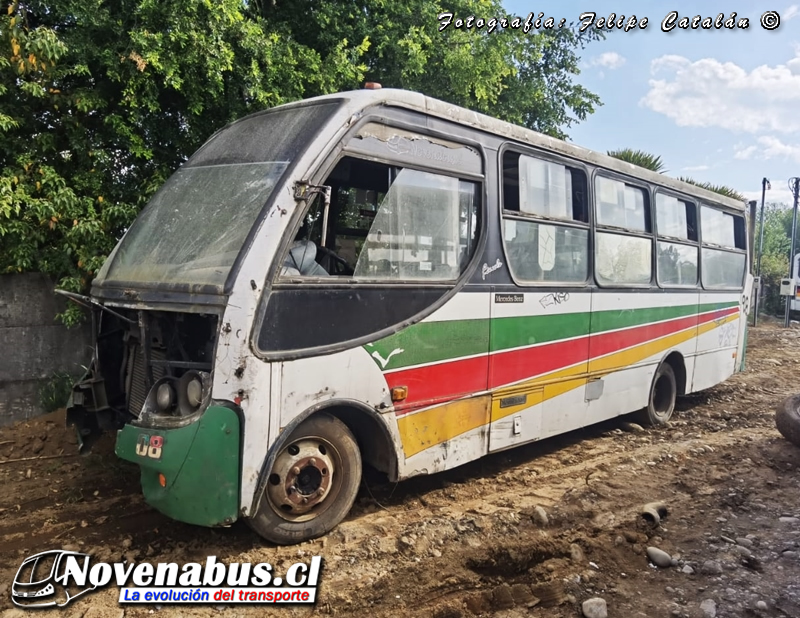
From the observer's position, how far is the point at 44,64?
5891 millimetres

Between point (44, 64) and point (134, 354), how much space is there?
336cm

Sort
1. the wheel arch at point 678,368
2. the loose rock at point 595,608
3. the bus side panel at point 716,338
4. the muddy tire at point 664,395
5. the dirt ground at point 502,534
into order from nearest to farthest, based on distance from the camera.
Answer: the loose rock at point 595,608
the dirt ground at point 502,534
the muddy tire at point 664,395
the wheel arch at point 678,368
the bus side panel at point 716,338

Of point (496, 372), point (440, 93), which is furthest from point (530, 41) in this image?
point (496, 372)

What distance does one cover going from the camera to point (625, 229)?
270 inches

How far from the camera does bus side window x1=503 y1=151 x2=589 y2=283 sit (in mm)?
5305

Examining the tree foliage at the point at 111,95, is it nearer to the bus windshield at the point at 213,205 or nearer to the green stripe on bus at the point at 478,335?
the bus windshield at the point at 213,205

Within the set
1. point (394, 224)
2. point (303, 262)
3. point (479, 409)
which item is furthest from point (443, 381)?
point (303, 262)

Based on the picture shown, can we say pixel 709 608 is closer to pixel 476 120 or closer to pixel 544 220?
pixel 544 220

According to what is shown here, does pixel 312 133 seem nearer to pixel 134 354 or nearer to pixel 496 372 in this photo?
pixel 134 354

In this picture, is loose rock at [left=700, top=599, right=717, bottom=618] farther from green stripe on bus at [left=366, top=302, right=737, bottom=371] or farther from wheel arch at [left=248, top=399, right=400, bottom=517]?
green stripe on bus at [left=366, top=302, right=737, bottom=371]

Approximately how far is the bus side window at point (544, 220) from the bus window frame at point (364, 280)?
332 mm

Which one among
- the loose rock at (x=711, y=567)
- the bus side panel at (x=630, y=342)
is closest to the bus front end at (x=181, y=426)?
the loose rock at (x=711, y=567)

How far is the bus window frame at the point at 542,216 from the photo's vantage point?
5.17 metres

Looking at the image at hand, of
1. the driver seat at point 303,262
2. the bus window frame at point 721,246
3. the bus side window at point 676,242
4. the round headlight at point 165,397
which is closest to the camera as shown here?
the round headlight at point 165,397
